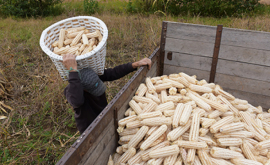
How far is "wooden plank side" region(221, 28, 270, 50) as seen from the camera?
314 cm

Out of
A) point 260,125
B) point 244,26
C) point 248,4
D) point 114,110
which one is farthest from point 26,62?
point 248,4

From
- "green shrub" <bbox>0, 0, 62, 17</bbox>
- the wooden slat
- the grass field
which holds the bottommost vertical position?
the grass field

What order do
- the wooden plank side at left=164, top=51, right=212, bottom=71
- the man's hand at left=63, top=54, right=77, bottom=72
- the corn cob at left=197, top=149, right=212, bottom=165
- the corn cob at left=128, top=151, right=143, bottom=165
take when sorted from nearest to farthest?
the man's hand at left=63, top=54, right=77, bottom=72 < the corn cob at left=197, top=149, right=212, bottom=165 < the corn cob at left=128, top=151, right=143, bottom=165 < the wooden plank side at left=164, top=51, right=212, bottom=71

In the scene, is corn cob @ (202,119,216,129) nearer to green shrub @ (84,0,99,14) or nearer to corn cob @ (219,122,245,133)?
corn cob @ (219,122,245,133)

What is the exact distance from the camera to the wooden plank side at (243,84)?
340 cm

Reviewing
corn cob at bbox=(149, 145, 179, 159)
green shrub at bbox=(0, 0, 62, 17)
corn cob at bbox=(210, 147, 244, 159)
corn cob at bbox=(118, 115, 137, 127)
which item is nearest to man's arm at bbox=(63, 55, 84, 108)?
corn cob at bbox=(118, 115, 137, 127)

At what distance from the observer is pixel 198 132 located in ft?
7.57

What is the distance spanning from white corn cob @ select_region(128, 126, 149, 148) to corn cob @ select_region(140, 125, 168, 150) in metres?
0.10

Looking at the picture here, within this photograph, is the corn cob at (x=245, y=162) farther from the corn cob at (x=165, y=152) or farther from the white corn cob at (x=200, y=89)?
the white corn cob at (x=200, y=89)

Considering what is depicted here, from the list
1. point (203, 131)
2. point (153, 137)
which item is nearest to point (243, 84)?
point (203, 131)

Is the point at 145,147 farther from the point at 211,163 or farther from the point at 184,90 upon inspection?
the point at 184,90

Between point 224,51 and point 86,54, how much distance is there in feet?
8.59

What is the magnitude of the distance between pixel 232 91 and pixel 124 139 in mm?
2467

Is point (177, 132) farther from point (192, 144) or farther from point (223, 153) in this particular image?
point (223, 153)
